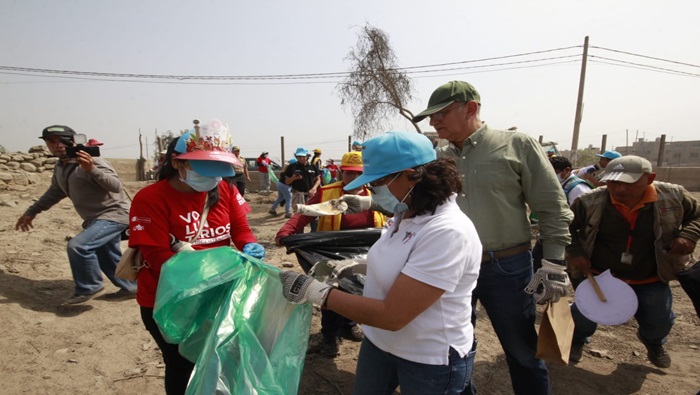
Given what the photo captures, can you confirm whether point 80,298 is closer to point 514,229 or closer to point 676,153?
point 514,229

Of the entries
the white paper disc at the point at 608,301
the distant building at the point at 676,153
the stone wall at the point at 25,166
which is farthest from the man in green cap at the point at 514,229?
the distant building at the point at 676,153

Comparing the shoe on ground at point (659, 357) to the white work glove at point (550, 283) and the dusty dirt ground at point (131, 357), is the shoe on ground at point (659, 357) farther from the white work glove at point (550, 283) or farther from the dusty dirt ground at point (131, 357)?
the white work glove at point (550, 283)

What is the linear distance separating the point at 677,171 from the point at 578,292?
1422cm

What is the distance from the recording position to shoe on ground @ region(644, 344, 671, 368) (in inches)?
121

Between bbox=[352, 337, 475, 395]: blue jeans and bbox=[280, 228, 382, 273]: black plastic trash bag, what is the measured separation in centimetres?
96

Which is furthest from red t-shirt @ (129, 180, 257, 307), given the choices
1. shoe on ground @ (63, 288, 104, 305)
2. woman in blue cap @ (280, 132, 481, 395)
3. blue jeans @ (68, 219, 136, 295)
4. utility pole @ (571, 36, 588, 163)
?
utility pole @ (571, 36, 588, 163)

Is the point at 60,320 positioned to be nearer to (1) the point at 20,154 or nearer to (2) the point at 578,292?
(2) the point at 578,292

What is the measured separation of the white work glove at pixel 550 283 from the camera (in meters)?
2.14

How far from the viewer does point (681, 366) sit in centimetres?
317

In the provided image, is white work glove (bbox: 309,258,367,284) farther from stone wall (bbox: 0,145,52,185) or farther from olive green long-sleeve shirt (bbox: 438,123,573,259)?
stone wall (bbox: 0,145,52,185)

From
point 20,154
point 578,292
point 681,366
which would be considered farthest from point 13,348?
point 20,154

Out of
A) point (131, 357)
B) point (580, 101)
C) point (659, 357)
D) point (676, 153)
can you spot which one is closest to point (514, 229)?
point (659, 357)

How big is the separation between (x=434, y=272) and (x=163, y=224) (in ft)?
4.46

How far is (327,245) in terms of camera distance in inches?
106
